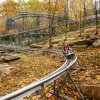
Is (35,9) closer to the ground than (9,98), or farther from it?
farther from it

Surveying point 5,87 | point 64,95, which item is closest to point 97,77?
point 64,95

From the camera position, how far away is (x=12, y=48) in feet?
157

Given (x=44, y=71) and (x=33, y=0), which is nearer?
(x=44, y=71)

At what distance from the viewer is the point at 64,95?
11250 mm

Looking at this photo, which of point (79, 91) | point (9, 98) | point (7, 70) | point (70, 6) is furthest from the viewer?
point (70, 6)

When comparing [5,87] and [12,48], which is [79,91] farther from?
[12,48]

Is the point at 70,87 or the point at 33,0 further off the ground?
the point at 33,0

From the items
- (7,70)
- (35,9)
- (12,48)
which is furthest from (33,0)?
(7,70)

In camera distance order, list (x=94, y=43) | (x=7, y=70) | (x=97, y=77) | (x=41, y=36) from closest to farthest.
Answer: (x=97, y=77)
(x=7, y=70)
(x=94, y=43)
(x=41, y=36)

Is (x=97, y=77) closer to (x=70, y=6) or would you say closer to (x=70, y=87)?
(x=70, y=87)

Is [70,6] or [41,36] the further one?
[70,6]

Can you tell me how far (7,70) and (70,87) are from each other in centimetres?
905

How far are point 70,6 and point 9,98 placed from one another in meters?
82.3

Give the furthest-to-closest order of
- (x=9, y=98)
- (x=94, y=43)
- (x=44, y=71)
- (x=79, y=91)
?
(x=94, y=43) → (x=44, y=71) → (x=79, y=91) → (x=9, y=98)
